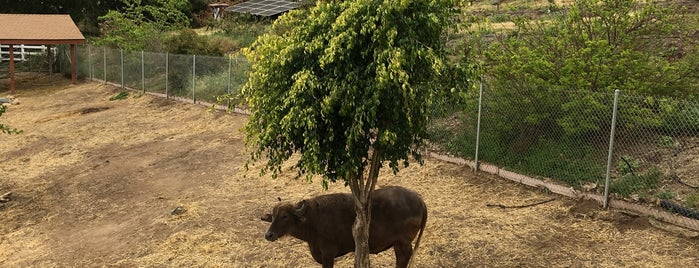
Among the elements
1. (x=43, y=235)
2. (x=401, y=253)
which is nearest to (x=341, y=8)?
(x=401, y=253)

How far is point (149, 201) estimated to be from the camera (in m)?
11.5

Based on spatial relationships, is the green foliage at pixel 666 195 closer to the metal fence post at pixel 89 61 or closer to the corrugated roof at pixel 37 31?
the metal fence post at pixel 89 61

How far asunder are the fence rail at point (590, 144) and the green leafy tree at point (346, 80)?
2.96m

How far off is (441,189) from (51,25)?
27164mm

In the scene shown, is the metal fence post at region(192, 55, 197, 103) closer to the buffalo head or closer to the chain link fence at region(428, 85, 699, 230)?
the chain link fence at region(428, 85, 699, 230)

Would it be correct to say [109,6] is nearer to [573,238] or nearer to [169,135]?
[169,135]

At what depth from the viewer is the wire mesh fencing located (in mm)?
19078

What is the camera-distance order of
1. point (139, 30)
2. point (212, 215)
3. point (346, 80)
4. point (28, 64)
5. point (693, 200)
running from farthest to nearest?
point (28, 64) < point (139, 30) < point (212, 215) < point (693, 200) < point (346, 80)

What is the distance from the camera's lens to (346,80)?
17.6 ft

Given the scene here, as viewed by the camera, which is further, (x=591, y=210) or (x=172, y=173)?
(x=172, y=173)

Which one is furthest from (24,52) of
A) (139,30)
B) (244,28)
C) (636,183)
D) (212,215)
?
(636,183)

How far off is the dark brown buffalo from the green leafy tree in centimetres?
105

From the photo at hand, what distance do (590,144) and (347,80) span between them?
6.33 meters

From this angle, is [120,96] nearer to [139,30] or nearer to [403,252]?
[139,30]
